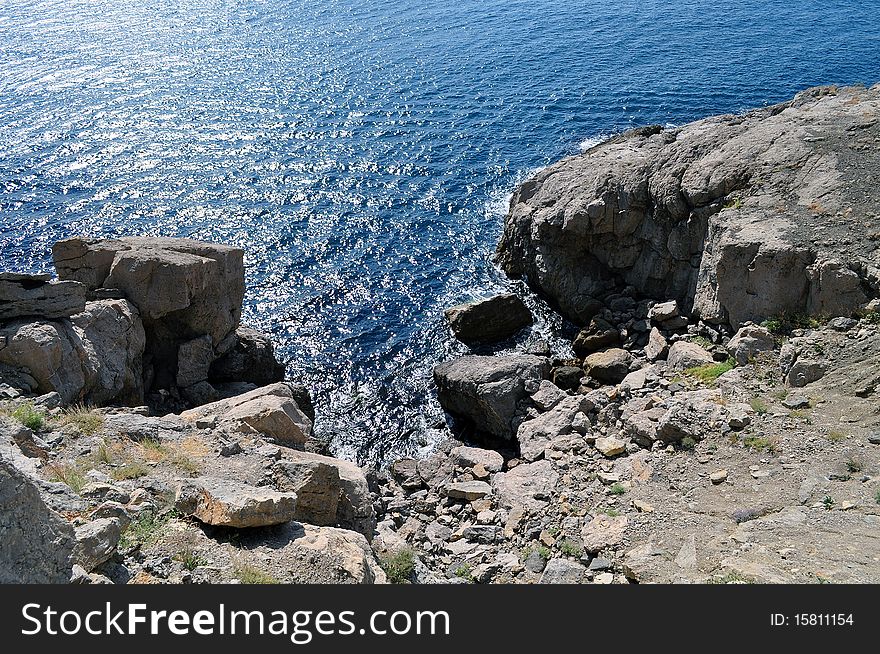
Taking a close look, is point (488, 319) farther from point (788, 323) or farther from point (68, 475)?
point (68, 475)

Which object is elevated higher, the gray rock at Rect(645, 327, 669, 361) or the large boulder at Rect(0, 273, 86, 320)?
the large boulder at Rect(0, 273, 86, 320)

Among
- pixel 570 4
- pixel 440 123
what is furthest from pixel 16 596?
pixel 570 4

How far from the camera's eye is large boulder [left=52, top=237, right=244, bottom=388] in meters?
28.0

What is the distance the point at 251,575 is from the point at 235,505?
167 cm

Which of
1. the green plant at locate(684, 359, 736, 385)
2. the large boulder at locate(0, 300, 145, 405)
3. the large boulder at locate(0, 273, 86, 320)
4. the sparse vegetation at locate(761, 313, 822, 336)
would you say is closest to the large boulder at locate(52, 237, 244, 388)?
the large boulder at locate(0, 300, 145, 405)

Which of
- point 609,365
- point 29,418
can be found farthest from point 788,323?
point 29,418

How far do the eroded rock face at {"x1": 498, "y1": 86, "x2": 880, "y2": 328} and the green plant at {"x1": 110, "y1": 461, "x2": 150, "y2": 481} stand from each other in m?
21.8

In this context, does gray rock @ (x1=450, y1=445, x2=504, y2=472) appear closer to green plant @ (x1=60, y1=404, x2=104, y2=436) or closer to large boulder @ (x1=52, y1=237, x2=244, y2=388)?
large boulder @ (x1=52, y1=237, x2=244, y2=388)

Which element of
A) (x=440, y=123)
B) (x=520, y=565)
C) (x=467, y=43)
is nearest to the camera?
(x=520, y=565)

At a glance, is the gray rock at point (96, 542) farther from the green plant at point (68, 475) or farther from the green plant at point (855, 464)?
the green plant at point (855, 464)

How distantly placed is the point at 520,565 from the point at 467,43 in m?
63.9

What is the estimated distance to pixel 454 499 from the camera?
24188 millimetres

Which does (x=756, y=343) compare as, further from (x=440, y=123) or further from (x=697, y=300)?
(x=440, y=123)

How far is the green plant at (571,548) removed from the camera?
18.2 m
